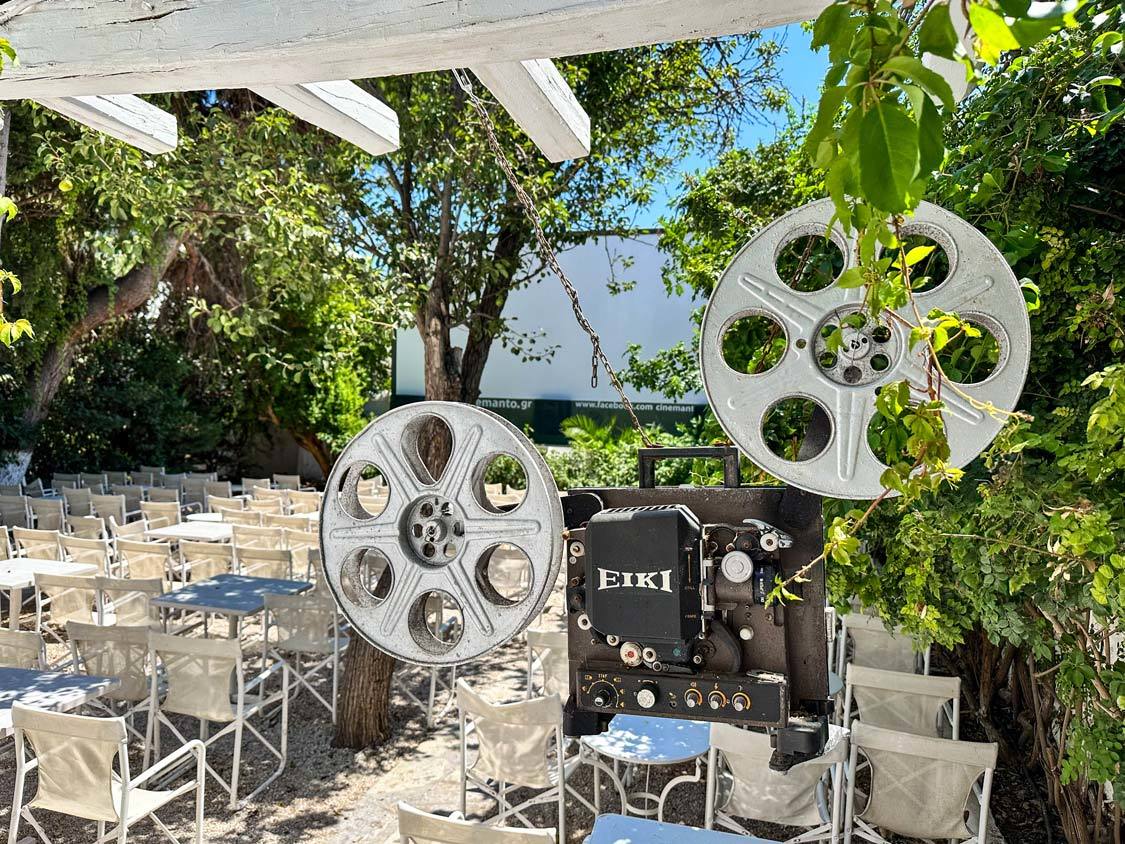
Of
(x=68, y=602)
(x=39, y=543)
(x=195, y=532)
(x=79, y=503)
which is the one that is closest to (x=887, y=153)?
(x=68, y=602)

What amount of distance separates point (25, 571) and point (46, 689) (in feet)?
8.15

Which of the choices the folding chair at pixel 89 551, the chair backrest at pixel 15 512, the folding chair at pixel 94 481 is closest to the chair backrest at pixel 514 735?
the folding chair at pixel 89 551

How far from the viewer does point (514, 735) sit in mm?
3668

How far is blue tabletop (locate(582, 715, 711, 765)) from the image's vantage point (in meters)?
3.65

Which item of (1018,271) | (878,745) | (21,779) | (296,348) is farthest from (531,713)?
(296,348)

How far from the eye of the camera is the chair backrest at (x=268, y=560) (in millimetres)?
6402

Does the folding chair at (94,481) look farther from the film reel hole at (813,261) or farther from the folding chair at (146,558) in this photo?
the film reel hole at (813,261)

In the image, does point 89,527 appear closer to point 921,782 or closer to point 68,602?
point 68,602

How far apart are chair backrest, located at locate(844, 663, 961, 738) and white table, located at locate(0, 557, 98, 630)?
5233 mm

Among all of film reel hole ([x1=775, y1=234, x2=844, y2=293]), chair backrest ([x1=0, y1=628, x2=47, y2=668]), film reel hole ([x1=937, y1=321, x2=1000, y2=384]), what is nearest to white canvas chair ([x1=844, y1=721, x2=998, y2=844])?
film reel hole ([x1=937, y1=321, x2=1000, y2=384])

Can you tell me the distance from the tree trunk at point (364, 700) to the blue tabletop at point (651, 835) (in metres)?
2.56

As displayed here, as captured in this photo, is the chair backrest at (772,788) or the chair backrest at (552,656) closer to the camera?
the chair backrest at (772,788)

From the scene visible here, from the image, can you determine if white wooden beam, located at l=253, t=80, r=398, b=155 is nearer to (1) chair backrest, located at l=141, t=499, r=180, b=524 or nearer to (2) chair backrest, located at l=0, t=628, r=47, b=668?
(2) chair backrest, located at l=0, t=628, r=47, b=668

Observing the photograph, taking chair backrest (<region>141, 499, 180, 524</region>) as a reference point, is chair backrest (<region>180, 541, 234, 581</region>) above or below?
below
